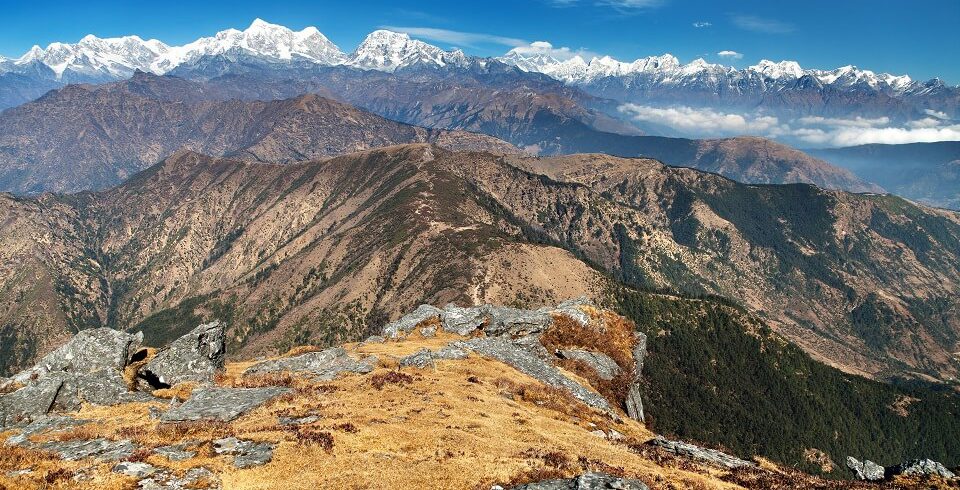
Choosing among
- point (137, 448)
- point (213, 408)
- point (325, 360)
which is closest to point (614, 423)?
point (325, 360)

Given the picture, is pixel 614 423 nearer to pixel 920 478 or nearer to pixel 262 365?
pixel 920 478

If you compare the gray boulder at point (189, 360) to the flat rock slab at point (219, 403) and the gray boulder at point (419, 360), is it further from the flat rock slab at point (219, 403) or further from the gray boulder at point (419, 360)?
the gray boulder at point (419, 360)

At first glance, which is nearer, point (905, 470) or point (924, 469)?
point (924, 469)

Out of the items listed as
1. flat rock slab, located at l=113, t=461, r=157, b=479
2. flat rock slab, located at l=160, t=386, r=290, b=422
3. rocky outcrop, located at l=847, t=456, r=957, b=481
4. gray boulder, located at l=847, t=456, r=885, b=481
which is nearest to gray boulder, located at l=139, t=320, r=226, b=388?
flat rock slab, located at l=160, t=386, r=290, b=422

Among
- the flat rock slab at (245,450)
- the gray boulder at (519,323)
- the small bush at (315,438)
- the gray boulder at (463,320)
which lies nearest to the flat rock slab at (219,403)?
the flat rock slab at (245,450)

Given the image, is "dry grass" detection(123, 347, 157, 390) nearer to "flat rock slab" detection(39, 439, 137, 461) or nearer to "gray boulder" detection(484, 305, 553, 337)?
"flat rock slab" detection(39, 439, 137, 461)

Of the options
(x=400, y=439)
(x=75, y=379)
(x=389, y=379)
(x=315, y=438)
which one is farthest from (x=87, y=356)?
(x=400, y=439)

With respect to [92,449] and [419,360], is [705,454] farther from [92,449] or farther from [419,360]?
[92,449]
